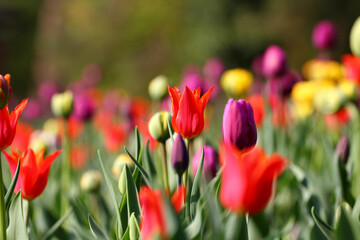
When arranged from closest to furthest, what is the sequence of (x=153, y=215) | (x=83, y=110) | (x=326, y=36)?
(x=153, y=215), (x=83, y=110), (x=326, y=36)

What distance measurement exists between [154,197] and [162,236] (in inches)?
1.8

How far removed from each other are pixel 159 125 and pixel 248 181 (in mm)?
306

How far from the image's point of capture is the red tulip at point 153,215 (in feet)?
1.34

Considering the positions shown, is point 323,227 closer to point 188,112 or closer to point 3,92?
point 188,112

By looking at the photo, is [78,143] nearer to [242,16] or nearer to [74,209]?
[74,209]

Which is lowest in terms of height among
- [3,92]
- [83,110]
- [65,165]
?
[65,165]

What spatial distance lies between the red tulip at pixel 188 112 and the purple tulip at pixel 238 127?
0.14 ft

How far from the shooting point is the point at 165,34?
6871 millimetres

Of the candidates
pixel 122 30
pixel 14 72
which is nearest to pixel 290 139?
pixel 122 30

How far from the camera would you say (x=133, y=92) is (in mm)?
7008

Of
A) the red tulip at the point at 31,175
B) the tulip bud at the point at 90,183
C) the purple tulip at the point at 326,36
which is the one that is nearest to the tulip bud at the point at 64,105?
the tulip bud at the point at 90,183

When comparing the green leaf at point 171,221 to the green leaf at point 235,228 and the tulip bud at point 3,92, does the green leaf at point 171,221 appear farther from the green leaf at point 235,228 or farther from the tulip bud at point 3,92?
the tulip bud at point 3,92

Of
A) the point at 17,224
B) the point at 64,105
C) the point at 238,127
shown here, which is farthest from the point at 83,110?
the point at 238,127

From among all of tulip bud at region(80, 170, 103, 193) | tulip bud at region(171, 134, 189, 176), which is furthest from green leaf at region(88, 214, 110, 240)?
tulip bud at region(80, 170, 103, 193)
